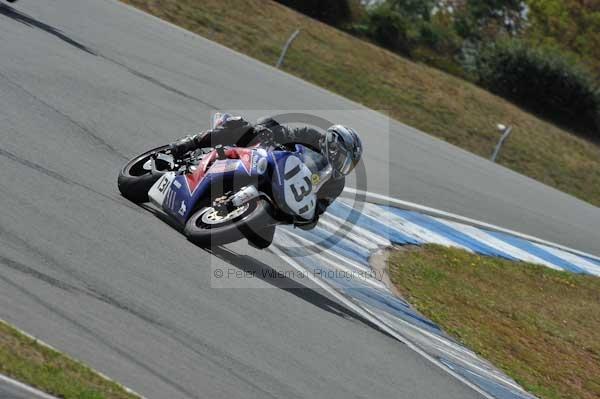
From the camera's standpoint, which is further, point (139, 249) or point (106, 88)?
point (106, 88)

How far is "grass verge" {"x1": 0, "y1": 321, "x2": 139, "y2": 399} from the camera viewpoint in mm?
4797

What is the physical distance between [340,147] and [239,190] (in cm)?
90

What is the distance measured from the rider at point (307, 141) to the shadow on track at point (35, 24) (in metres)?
6.23

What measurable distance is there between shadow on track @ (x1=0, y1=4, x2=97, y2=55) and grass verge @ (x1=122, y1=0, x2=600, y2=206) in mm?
5757

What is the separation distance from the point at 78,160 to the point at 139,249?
2.21 meters

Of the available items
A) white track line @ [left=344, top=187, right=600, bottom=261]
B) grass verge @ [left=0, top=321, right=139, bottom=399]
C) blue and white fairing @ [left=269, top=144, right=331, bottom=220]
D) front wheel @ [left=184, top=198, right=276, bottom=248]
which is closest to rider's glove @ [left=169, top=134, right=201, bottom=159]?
front wheel @ [left=184, top=198, right=276, bottom=248]

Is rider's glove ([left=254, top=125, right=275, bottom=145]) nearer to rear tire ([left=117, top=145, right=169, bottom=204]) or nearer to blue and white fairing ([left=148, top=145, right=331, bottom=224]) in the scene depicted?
blue and white fairing ([left=148, top=145, right=331, bottom=224])

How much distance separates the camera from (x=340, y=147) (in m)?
8.18

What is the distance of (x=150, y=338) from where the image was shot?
588 centimetres

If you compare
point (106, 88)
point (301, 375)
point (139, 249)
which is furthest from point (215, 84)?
point (301, 375)

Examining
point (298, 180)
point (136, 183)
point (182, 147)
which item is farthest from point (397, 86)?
point (298, 180)

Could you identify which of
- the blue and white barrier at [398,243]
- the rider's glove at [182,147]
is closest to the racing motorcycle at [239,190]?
the rider's glove at [182,147]

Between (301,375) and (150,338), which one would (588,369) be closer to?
(301,375)

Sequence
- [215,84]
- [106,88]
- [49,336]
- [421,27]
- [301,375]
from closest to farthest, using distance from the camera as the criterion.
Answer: [49,336]
[301,375]
[106,88]
[215,84]
[421,27]
